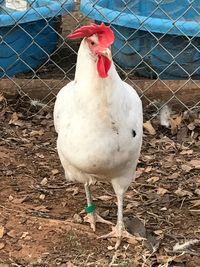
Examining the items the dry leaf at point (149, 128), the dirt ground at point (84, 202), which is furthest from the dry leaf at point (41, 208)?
the dry leaf at point (149, 128)

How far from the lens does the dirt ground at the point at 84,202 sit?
9.29 ft

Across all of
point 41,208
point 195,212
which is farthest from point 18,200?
point 195,212

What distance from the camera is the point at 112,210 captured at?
3.29 meters

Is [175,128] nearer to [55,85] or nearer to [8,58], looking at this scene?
[55,85]

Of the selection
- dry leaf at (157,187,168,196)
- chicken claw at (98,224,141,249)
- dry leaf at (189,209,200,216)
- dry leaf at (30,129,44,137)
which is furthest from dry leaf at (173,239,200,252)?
dry leaf at (30,129,44,137)

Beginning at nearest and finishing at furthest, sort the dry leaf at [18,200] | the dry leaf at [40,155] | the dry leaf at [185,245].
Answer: the dry leaf at [185,245] → the dry leaf at [18,200] → the dry leaf at [40,155]

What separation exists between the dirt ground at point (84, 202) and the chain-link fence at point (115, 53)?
0.14 m

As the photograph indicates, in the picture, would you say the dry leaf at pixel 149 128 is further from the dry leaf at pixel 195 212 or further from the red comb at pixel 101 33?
the red comb at pixel 101 33

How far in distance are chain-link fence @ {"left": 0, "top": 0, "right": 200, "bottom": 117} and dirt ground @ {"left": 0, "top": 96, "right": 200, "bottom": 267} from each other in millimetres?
142

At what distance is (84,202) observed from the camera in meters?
3.34

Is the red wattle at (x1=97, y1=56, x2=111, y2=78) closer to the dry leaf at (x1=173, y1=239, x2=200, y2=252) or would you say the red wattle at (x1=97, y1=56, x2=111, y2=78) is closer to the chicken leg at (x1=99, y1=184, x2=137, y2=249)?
the chicken leg at (x1=99, y1=184, x2=137, y2=249)

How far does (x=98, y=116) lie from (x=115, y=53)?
2.03m

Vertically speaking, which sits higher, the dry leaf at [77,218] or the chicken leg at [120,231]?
the chicken leg at [120,231]

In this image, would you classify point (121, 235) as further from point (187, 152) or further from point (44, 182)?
point (187, 152)
